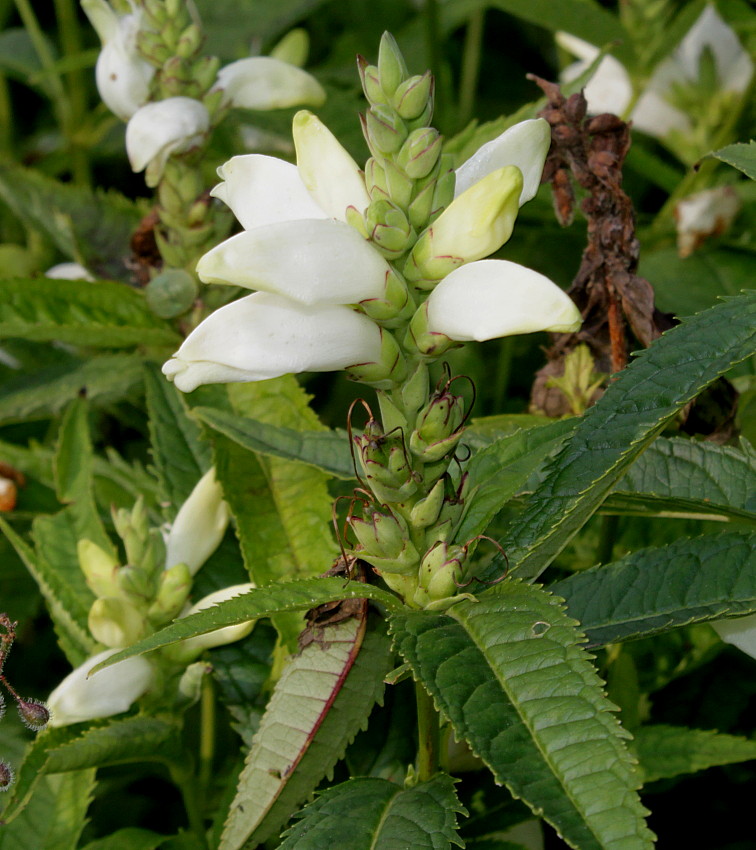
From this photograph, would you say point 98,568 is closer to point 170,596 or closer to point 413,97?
point 170,596

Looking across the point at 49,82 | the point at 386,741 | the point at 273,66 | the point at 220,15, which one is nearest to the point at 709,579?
the point at 386,741

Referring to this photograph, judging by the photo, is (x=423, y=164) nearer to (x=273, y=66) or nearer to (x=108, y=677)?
(x=108, y=677)

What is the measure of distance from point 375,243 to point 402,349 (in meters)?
0.10

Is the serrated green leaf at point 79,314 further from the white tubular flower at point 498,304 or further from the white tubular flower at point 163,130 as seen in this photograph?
the white tubular flower at point 498,304

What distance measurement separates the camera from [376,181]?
88 centimetres

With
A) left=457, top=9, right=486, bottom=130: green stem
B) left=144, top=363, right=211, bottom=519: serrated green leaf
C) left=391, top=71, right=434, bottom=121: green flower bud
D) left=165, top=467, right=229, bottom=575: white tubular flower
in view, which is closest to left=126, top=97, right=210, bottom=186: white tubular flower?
left=144, top=363, right=211, bottom=519: serrated green leaf

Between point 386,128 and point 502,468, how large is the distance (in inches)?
13.4

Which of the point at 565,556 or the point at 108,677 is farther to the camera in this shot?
the point at 565,556

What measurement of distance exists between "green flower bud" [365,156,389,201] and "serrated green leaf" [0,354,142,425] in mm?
887

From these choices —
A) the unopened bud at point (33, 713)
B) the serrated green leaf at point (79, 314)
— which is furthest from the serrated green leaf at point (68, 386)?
the unopened bud at point (33, 713)

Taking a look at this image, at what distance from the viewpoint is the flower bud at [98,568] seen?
1.23m

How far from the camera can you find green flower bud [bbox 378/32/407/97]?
843 millimetres

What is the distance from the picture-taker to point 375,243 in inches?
34.1

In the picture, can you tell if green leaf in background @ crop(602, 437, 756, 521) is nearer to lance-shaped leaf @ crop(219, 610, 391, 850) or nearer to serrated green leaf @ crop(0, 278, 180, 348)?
lance-shaped leaf @ crop(219, 610, 391, 850)
